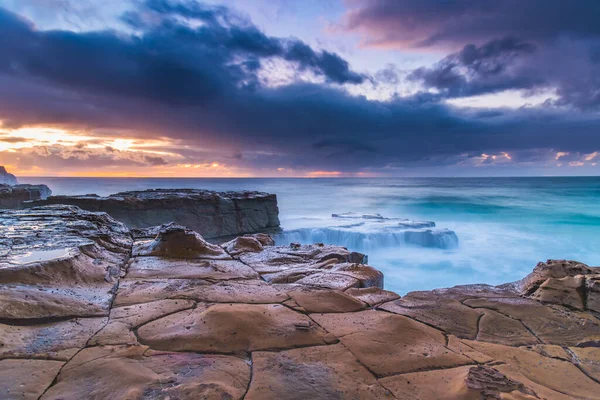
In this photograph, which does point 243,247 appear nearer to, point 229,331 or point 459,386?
point 229,331

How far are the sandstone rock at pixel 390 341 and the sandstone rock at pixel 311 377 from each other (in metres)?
0.16

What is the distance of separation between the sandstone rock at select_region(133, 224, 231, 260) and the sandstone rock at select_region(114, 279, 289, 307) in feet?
4.24

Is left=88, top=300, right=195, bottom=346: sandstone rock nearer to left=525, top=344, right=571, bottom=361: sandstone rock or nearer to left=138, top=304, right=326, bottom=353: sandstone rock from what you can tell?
left=138, top=304, right=326, bottom=353: sandstone rock

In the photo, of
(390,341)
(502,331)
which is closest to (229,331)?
(390,341)

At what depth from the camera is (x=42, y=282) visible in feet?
10.6

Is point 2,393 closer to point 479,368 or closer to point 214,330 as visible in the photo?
point 214,330

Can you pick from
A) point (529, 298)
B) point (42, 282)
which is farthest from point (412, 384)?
point (42, 282)

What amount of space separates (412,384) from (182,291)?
8.28ft

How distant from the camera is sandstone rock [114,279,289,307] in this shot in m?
3.42

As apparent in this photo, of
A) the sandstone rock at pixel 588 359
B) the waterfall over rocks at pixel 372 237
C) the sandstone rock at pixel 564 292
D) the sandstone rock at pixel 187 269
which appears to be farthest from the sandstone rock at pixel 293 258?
the waterfall over rocks at pixel 372 237

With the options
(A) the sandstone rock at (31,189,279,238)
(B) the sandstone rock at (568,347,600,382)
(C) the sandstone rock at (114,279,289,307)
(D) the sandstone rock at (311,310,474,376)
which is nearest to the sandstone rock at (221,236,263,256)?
(C) the sandstone rock at (114,279,289,307)

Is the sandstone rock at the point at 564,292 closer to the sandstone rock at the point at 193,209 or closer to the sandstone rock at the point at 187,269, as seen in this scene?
the sandstone rock at the point at 187,269

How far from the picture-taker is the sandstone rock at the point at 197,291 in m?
3.42

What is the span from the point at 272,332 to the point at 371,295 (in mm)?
1683
